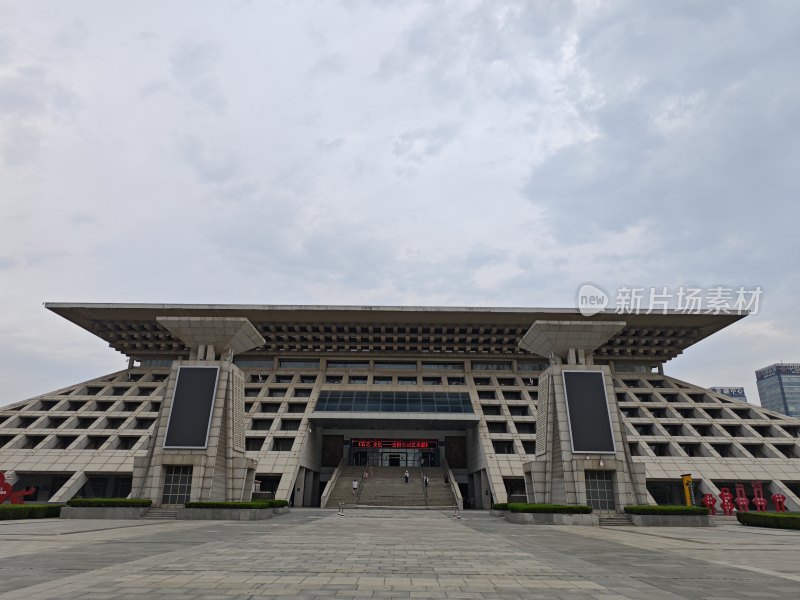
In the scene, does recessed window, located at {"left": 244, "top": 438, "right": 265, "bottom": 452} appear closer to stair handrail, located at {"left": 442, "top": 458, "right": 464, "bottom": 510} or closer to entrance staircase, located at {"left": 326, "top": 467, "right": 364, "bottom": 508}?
entrance staircase, located at {"left": 326, "top": 467, "right": 364, "bottom": 508}

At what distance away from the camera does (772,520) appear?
26672 millimetres

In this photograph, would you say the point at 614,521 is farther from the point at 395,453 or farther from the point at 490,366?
the point at 490,366

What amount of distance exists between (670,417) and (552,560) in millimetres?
52063

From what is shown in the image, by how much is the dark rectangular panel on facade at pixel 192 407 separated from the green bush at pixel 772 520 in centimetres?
3385

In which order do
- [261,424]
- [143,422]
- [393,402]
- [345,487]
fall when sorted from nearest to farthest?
[345,487] < [143,422] < [261,424] < [393,402]

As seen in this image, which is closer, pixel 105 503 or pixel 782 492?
pixel 105 503

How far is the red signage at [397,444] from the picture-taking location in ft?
206

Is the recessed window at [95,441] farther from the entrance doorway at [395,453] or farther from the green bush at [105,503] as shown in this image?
the entrance doorway at [395,453]

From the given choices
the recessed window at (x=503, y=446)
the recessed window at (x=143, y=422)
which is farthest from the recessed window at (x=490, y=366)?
the recessed window at (x=143, y=422)

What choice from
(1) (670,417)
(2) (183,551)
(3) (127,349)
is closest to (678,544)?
(2) (183,551)

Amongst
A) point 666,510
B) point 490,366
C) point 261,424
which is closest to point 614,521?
point 666,510

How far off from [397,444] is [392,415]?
869 cm

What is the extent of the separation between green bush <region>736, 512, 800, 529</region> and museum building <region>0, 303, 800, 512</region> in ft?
19.4

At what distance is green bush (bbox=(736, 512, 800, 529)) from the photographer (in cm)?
2525
